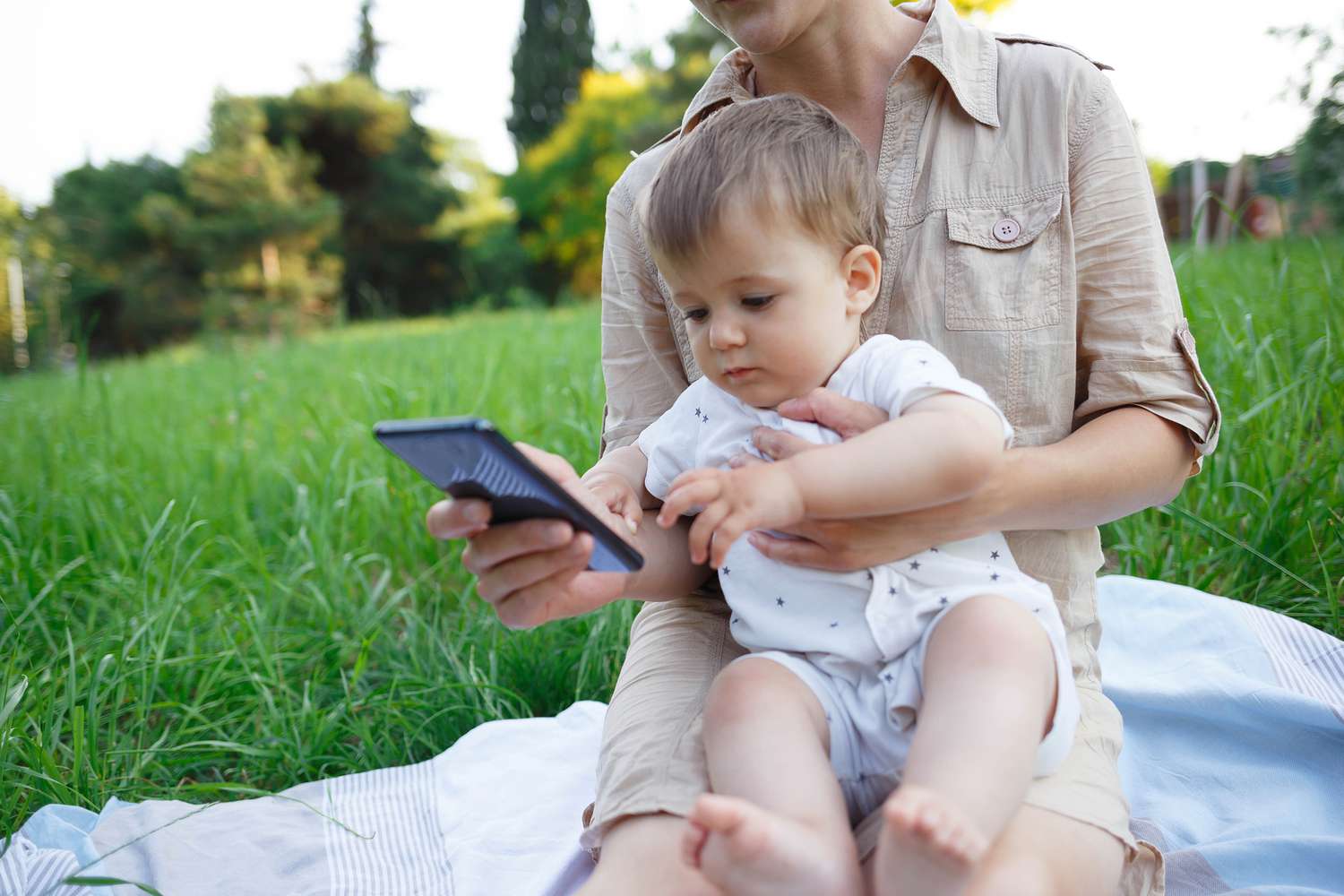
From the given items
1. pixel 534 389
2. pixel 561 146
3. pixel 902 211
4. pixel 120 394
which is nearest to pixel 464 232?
pixel 561 146

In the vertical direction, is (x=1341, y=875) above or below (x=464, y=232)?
below

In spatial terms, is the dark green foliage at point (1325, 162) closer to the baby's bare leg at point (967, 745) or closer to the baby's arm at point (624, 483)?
the baby's arm at point (624, 483)

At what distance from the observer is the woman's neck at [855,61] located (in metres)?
1.68

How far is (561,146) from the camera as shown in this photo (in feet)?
67.2

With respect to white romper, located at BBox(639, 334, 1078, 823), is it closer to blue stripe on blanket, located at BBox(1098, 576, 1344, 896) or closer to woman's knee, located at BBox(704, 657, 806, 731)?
woman's knee, located at BBox(704, 657, 806, 731)

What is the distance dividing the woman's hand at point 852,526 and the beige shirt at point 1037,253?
0.27 metres

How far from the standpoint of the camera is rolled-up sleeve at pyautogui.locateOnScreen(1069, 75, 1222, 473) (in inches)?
60.7

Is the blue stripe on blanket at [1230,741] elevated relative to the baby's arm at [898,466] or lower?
lower

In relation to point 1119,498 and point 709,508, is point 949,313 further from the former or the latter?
point 709,508

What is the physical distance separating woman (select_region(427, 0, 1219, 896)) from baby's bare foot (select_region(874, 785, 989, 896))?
1.19 feet

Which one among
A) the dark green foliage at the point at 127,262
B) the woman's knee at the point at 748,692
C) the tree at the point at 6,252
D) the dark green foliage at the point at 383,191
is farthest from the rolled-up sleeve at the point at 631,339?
the dark green foliage at the point at 383,191

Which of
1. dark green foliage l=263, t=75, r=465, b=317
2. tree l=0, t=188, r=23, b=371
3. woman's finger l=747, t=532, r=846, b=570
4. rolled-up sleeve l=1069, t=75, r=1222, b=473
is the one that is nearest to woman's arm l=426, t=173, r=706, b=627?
woman's finger l=747, t=532, r=846, b=570

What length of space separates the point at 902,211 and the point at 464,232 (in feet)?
70.8

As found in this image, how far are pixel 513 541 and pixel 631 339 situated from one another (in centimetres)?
69
